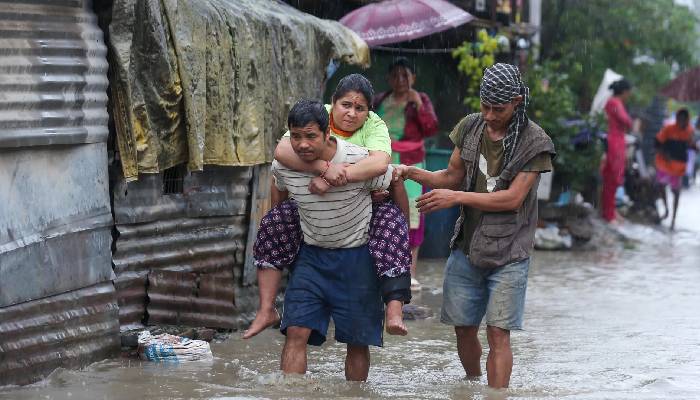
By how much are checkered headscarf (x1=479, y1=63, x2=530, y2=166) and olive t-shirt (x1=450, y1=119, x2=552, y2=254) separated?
0.21 ft

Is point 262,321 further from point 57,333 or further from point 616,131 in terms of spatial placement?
point 616,131

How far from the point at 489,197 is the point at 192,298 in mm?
2611

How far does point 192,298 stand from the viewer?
7.58 m

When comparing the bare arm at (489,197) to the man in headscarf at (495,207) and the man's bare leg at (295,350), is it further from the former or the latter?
the man's bare leg at (295,350)

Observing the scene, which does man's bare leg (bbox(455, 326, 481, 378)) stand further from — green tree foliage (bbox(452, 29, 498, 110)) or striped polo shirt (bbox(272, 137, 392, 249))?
green tree foliage (bbox(452, 29, 498, 110))

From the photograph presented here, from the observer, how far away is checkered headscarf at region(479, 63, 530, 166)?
567 cm

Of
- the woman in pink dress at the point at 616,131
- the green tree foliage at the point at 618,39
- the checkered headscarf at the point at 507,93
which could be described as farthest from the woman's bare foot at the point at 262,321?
the green tree foliage at the point at 618,39

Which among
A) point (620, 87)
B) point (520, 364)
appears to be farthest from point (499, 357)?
point (620, 87)

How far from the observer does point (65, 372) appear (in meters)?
6.16

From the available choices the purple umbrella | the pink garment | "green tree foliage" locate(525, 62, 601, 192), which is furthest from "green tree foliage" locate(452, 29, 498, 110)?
the pink garment

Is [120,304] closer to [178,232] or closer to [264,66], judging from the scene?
[178,232]

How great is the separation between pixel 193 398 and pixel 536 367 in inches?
90.3

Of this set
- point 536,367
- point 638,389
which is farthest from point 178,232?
point 638,389

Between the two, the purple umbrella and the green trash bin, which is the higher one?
the purple umbrella
